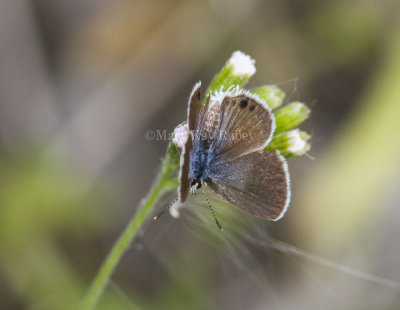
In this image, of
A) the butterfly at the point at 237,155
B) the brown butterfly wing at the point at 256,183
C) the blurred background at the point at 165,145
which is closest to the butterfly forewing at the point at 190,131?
the butterfly at the point at 237,155

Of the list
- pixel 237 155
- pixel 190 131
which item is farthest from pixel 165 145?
pixel 190 131

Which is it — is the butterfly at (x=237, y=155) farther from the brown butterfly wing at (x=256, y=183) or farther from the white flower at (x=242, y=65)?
the white flower at (x=242, y=65)

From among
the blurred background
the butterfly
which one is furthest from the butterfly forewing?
the blurred background

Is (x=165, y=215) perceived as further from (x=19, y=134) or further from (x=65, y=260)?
(x=19, y=134)

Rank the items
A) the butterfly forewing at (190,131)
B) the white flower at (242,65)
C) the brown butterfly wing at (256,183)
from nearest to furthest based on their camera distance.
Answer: the butterfly forewing at (190,131) < the brown butterfly wing at (256,183) < the white flower at (242,65)

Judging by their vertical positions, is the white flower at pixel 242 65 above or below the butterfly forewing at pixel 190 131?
above

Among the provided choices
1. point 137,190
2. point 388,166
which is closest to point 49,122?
point 137,190

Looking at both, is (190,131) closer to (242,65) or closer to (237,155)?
(237,155)
